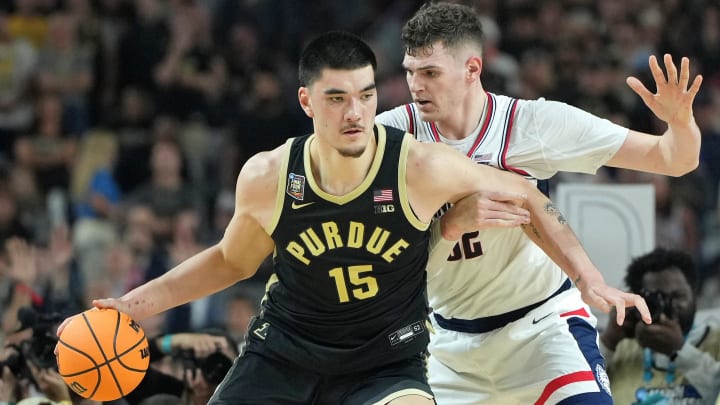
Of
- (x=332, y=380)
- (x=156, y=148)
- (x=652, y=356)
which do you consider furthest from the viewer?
(x=156, y=148)

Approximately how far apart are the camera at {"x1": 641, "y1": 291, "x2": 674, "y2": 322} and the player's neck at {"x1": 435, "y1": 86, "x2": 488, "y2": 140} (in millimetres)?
1986

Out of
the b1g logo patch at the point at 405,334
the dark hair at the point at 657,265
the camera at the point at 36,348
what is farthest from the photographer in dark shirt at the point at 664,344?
the camera at the point at 36,348

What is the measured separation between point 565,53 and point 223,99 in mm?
4292

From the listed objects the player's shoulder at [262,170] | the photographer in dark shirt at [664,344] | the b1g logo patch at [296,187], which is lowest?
the photographer in dark shirt at [664,344]

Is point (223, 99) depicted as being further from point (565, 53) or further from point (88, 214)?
point (565, 53)

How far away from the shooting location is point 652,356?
730cm

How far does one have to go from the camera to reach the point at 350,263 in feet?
17.1

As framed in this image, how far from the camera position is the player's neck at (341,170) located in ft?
17.2

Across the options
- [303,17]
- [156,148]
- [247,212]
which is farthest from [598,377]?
[303,17]

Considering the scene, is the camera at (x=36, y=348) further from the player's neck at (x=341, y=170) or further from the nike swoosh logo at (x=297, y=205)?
the player's neck at (x=341, y=170)

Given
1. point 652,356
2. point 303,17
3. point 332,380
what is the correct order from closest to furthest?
point 332,380 → point 652,356 → point 303,17

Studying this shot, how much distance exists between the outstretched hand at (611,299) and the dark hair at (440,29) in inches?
61.4

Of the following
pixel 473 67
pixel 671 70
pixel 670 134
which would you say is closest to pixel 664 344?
pixel 670 134

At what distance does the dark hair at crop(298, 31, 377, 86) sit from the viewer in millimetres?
5172
